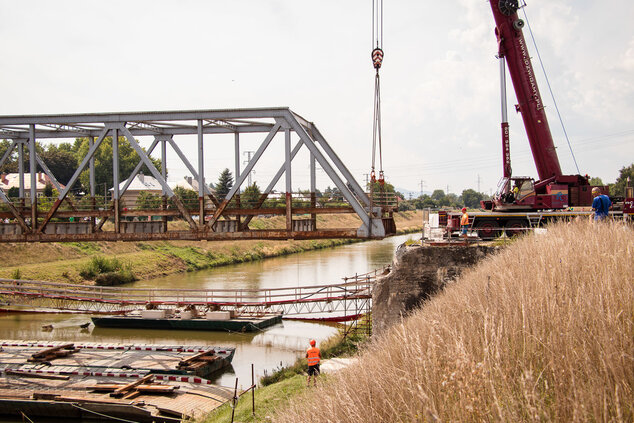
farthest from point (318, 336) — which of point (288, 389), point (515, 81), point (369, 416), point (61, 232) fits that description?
point (369, 416)

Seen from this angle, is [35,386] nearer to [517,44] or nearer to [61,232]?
[61,232]

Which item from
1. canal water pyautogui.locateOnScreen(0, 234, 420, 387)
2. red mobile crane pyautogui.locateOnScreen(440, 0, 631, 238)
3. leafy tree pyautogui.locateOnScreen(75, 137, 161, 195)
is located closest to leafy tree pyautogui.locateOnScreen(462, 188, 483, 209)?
leafy tree pyautogui.locateOnScreen(75, 137, 161, 195)

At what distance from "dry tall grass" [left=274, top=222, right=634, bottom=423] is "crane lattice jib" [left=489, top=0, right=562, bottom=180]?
13.3m

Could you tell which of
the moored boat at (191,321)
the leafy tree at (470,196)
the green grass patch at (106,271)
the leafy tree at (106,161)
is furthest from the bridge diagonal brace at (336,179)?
the leafy tree at (470,196)

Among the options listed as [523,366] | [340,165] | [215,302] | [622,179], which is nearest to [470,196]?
[622,179]

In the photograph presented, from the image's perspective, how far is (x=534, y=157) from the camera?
19719 mm

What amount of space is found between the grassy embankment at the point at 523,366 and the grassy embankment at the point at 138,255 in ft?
113

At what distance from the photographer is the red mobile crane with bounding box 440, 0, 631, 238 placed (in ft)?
60.5

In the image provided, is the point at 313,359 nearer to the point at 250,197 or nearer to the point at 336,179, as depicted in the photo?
the point at 336,179

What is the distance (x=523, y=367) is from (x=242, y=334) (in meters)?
20.7

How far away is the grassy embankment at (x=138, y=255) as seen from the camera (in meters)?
37.0

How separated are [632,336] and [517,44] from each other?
17.0m

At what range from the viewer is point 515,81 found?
19516 mm

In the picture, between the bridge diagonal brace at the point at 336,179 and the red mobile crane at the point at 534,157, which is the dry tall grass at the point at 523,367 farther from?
the red mobile crane at the point at 534,157
